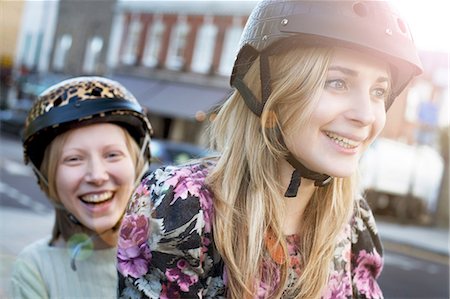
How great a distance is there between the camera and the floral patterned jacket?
139 centimetres

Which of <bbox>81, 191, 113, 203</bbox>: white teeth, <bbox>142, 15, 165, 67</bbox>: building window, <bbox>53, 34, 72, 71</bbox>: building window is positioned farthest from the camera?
<bbox>142, 15, 165, 67</bbox>: building window

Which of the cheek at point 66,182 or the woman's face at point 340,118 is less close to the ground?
the woman's face at point 340,118

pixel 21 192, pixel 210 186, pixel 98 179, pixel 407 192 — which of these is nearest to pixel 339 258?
pixel 210 186

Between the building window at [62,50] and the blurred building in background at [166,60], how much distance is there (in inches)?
1.9

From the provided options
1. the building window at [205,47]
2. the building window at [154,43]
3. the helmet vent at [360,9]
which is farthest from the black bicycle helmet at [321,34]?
the building window at [154,43]

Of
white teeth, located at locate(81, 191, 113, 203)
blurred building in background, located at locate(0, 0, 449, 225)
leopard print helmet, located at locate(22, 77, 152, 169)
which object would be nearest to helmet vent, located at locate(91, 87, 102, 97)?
leopard print helmet, located at locate(22, 77, 152, 169)

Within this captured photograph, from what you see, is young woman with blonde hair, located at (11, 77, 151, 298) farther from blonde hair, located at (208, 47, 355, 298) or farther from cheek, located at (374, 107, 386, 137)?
cheek, located at (374, 107, 386, 137)

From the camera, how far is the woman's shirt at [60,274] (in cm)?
225

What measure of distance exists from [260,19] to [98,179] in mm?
1018

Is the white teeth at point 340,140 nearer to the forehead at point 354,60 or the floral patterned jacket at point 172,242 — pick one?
the forehead at point 354,60

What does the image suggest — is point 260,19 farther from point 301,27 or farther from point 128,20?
point 128,20

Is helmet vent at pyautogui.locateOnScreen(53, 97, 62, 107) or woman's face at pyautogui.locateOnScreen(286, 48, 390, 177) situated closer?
woman's face at pyautogui.locateOnScreen(286, 48, 390, 177)

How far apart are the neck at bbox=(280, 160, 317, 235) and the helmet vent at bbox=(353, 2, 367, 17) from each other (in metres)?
0.37

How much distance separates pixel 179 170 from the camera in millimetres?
1491
